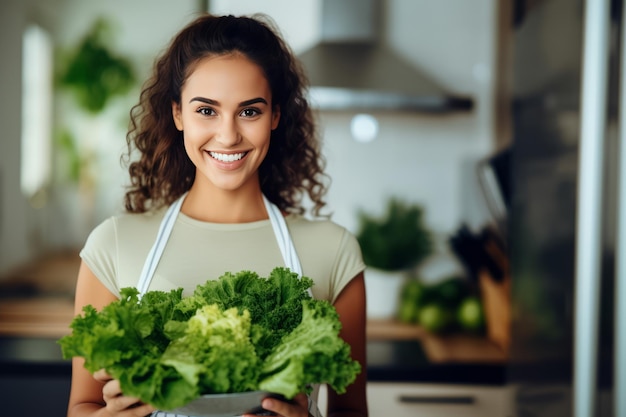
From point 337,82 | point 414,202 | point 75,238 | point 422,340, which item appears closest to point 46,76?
point 75,238

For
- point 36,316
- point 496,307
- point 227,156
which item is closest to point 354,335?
point 227,156

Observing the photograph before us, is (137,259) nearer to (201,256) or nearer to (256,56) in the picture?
(201,256)

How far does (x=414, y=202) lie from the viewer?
305cm

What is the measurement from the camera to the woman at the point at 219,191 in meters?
1.24

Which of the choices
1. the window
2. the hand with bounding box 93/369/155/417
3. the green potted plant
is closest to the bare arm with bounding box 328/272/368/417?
the hand with bounding box 93/369/155/417

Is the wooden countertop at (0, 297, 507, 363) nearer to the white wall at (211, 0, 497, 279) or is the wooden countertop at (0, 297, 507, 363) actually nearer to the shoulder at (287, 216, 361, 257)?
the white wall at (211, 0, 497, 279)

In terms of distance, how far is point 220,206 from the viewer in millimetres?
1407

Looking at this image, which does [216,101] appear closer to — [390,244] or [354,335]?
[354,335]

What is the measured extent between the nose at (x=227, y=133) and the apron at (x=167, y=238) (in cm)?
26

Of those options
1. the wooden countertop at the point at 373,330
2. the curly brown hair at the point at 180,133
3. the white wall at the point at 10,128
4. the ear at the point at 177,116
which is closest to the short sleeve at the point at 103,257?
the curly brown hair at the point at 180,133

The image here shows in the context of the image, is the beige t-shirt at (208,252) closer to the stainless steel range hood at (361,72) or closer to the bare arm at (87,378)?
the bare arm at (87,378)

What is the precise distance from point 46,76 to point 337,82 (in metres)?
1.32

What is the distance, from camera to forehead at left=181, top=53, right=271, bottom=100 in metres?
1.23

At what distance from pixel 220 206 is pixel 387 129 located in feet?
5.70
